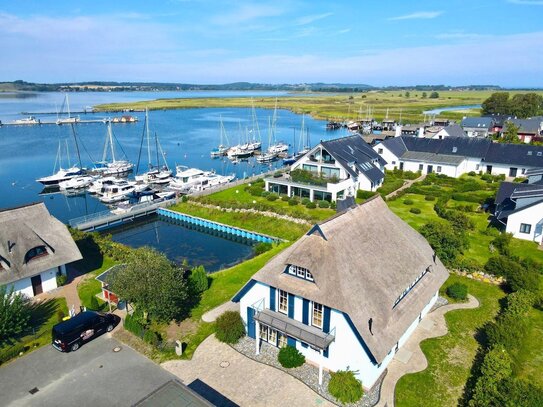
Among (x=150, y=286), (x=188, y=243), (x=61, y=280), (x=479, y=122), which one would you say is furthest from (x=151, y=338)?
(x=479, y=122)

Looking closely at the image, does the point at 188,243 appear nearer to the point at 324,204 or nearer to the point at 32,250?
the point at 324,204

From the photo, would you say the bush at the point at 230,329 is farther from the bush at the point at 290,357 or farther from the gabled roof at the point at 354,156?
the gabled roof at the point at 354,156

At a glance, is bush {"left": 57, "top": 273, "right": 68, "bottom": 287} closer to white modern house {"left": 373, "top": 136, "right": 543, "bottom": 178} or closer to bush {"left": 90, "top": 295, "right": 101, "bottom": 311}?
bush {"left": 90, "top": 295, "right": 101, "bottom": 311}

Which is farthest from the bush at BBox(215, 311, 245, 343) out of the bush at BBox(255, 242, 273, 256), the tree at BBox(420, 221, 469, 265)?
the tree at BBox(420, 221, 469, 265)

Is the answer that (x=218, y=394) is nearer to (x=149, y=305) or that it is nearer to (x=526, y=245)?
(x=149, y=305)

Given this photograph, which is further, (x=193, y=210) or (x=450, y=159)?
(x=450, y=159)

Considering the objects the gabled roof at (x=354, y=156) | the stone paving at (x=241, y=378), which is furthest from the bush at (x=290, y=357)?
the gabled roof at (x=354, y=156)

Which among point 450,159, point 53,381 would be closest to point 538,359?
point 53,381
